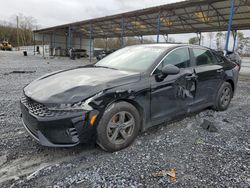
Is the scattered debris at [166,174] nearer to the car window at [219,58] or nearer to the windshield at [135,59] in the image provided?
the windshield at [135,59]

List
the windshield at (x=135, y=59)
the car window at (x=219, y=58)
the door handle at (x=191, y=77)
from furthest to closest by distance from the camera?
the car window at (x=219, y=58), the door handle at (x=191, y=77), the windshield at (x=135, y=59)

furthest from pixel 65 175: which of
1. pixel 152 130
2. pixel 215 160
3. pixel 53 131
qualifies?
pixel 215 160

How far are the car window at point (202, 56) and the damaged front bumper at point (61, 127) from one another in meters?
2.39

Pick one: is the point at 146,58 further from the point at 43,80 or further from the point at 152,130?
the point at 43,80

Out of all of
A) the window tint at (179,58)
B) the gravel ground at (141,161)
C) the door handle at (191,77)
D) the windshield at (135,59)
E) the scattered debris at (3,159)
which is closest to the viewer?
the gravel ground at (141,161)

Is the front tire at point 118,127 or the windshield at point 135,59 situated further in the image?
the windshield at point 135,59

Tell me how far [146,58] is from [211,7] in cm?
1216

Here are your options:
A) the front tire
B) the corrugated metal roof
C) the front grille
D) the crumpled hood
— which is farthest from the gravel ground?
the corrugated metal roof

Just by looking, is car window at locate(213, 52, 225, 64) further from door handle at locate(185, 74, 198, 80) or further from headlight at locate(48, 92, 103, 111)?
headlight at locate(48, 92, 103, 111)

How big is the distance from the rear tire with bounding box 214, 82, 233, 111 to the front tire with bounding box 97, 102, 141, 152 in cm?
237

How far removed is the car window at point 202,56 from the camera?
349 centimetres

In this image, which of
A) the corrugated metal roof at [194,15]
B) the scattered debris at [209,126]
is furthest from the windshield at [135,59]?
the corrugated metal roof at [194,15]

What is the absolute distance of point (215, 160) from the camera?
2.32m

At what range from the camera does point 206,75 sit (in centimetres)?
353
